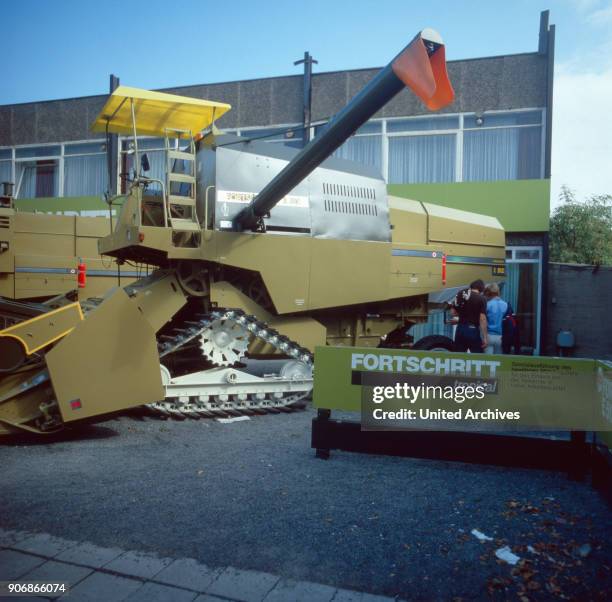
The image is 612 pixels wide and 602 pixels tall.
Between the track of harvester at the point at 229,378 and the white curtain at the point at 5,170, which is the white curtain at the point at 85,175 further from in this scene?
the track of harvester at the point at 229,378

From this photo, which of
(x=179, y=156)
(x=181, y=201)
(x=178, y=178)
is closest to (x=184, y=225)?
(x=181, y=201)

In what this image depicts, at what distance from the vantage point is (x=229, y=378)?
6781 millimetres

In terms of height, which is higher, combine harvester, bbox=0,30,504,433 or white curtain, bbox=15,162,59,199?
white curtain, bbox=15,162,59,199

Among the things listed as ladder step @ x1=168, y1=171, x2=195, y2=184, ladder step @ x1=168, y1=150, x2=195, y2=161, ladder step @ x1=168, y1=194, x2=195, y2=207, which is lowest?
ladder step @ x1=168, y1=194, x2=195, y2=207

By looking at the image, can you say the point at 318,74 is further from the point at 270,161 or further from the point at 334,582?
the point at 334,582

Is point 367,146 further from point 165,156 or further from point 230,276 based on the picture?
point 165,156

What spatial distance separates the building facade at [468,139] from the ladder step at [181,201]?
20.6 ft

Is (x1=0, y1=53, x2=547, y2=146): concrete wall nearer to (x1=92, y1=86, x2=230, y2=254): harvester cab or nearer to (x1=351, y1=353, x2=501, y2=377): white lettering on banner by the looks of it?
(x1=92, y1=86, x2=230, y2=254): harvester cab

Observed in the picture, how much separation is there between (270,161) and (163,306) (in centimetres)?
227

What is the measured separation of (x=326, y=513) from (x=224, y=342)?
3.34 metres

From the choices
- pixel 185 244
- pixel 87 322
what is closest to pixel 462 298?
pixel 185 244

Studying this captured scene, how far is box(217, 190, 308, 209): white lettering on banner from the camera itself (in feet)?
23.5

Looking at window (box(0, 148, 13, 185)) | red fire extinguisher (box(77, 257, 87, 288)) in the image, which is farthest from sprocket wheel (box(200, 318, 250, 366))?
window (box(0, 148, 13, 185))

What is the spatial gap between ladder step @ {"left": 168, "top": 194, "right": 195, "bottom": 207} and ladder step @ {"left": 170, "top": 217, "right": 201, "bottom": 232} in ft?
0.62
